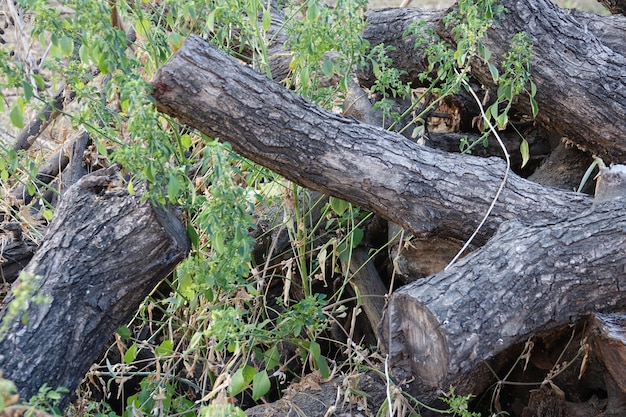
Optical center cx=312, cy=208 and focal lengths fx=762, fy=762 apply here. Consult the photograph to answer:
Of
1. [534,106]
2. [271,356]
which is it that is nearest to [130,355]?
[271,356]

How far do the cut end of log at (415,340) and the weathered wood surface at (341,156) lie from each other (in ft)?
1.10

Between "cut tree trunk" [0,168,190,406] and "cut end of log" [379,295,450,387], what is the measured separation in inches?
21.3

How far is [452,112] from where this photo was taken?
2.93 meters

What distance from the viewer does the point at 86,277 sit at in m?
1.80

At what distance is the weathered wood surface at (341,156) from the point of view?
5.96 ft

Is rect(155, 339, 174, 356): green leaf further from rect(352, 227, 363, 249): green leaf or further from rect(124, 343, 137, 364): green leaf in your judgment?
rect(352, 227, 363, 249): green leaf

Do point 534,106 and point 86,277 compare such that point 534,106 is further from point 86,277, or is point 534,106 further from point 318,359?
point 86,277

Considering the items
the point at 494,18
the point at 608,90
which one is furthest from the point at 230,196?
the point at 608,90

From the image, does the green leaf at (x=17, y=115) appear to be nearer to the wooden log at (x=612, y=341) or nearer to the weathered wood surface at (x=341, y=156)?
the weathered wood surface at (x=341, y=156)

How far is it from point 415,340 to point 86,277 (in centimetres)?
78

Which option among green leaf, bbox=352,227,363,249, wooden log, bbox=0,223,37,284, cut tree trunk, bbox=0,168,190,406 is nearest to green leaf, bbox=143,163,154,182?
cut tree trunk, bbox=0,168,190,406

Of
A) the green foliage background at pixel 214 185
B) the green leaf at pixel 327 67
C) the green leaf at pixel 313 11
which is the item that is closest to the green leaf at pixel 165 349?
the green foliage background at pixel 214 185

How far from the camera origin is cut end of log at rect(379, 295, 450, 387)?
170cm

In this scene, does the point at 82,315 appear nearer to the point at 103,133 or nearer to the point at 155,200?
the point at 155,200
